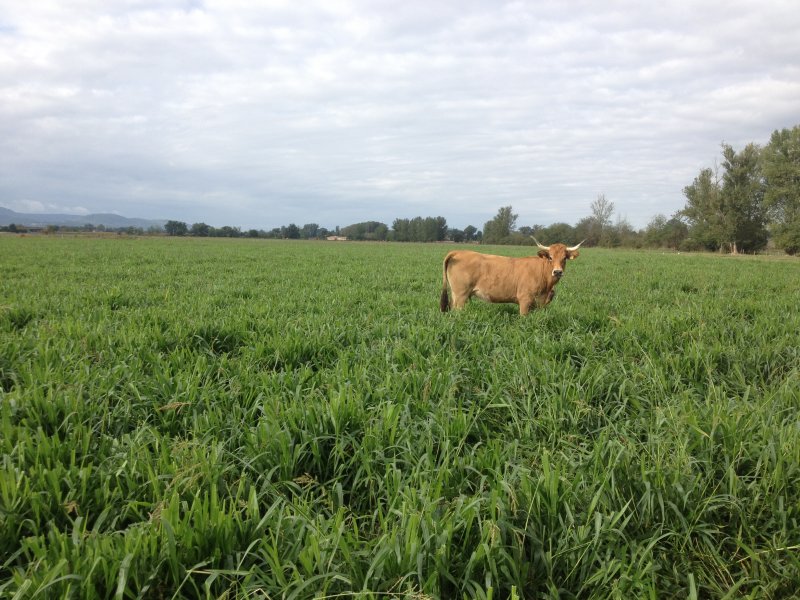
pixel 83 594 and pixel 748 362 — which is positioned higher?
pixel 748 362

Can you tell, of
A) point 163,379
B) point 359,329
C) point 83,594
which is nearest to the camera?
point 83,594

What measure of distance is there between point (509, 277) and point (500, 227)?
96693 mm

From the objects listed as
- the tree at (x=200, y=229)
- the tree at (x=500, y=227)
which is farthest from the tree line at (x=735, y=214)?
the tree at (x=200, y=229)

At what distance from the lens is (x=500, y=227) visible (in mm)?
100375

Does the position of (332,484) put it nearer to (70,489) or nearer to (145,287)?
(70,489)

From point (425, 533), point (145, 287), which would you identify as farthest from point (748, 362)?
point (145, 287)

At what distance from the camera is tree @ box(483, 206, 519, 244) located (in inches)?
A: 3863

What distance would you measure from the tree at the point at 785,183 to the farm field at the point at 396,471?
5775cm

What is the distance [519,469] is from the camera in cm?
222

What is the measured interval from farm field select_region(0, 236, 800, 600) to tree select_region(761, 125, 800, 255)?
57755 mm

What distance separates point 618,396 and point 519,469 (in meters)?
1.71

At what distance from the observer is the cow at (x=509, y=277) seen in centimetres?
744

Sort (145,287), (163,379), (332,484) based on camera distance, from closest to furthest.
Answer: (332,484), (163,379), (145,287)

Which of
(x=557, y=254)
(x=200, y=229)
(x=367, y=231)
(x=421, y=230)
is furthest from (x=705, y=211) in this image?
(x=200, y=229)
